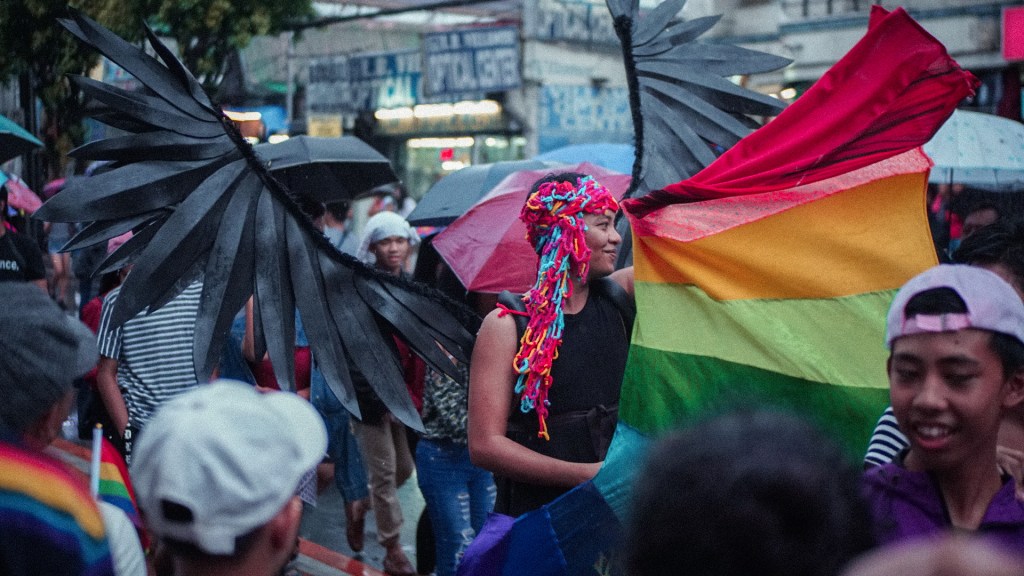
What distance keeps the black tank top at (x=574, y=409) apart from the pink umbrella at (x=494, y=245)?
1913 millimetres

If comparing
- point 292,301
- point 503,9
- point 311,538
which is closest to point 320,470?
point 311,538

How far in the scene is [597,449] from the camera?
3633 millimetres

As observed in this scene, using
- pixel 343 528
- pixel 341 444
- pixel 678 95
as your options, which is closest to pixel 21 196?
pixel 343 528

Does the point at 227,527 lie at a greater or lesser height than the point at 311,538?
greater

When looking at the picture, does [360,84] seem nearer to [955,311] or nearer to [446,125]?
[446,125]

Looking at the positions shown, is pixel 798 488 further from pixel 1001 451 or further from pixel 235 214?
pixel 235 214

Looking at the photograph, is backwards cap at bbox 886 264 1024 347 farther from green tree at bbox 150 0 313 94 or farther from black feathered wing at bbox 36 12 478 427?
green tree at bbox 150 0 313 94

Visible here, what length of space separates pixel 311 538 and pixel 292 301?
4.08 m

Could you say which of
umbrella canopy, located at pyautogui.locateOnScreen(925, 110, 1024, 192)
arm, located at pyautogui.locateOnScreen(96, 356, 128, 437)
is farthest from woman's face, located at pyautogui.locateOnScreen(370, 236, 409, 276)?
umbrella canopy, located at pyautogui.locateOnScreen(925, 110, 1024, 192)

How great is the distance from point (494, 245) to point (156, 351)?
5.51 feet

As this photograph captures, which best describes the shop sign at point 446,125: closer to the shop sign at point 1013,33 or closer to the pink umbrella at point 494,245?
the shop sign at point 1013,33

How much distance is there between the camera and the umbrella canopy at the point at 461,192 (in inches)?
289

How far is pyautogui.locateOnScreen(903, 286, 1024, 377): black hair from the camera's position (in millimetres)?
2170

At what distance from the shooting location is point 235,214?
12.4ft
